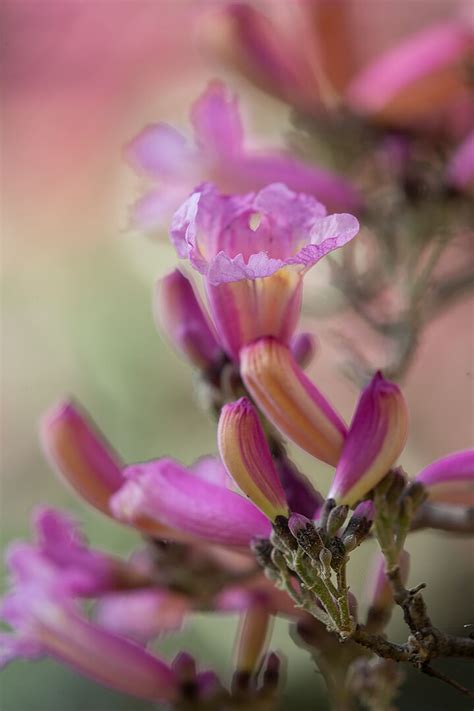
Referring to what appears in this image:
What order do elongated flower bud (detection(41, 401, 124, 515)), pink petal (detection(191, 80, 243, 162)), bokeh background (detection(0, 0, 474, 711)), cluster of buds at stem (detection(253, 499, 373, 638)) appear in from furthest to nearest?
bokeh background (detection(0, 0, 474, 711)), pink petal (detection(191, 80, 243, 162)), elongated flower bud (detection(41, 401, 124, 515)), cluster of buds at stem (detection(253, 499, 373, 638))

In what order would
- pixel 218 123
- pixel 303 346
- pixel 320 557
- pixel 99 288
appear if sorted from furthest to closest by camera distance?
pixel 99 288
pixel 218 123
pixel 303 346
pixel 320 557

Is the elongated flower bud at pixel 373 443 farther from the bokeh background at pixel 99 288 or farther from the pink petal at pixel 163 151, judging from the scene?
the bokeh background at pixel 99 288

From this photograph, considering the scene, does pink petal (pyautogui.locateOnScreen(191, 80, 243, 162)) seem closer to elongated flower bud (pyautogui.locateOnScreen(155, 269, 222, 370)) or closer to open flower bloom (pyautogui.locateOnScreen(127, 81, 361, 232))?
open flower bloom (pyautogui.locateOnScreen(127, 81, 361, 232))

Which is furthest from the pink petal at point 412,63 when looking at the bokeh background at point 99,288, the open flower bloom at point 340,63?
the bokeh background at point 99,288

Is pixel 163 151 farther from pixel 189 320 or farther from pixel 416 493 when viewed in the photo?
pixel 416 493

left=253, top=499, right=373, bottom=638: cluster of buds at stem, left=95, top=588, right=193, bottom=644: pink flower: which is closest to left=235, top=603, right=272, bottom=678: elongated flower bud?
left=95, top=588, right=193, bottom=644: pink flower

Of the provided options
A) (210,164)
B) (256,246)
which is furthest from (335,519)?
(210,164)
